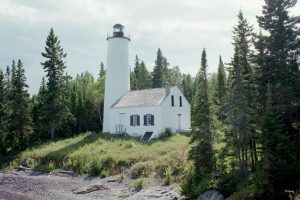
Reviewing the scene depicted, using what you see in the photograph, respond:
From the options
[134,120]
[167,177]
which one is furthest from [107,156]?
[134,120]

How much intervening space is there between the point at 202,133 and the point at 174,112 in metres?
21.3

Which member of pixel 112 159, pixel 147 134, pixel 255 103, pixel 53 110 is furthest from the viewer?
pixel 53 110

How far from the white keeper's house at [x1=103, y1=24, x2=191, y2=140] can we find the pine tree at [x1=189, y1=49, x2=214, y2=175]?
18626 mm

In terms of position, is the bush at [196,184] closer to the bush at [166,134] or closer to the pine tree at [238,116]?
the pine tree at [238,116]

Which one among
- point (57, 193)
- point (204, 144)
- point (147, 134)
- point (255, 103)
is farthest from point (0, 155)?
point (255, 103)

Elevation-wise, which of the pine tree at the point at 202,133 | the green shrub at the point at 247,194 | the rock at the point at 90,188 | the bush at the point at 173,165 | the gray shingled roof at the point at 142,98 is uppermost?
the gray shingled roof at the point at 142,98

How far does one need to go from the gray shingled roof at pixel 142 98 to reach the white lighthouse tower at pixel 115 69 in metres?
1.12

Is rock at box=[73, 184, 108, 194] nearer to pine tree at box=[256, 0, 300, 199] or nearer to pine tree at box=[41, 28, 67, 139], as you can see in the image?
pine tree at box=[256, 0, 300, 199]

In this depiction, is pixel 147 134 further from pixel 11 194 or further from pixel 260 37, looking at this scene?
pixel 260 37

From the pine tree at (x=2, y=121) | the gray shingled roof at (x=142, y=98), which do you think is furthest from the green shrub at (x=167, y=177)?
the pine tree at (x=2, y=121)

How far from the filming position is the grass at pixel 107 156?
27.5 meters

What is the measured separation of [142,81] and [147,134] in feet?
86.3

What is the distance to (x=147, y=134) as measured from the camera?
1644 inches

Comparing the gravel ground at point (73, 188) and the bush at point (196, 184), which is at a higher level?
the bush at point (196, 184)
